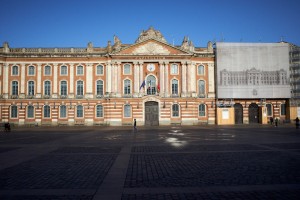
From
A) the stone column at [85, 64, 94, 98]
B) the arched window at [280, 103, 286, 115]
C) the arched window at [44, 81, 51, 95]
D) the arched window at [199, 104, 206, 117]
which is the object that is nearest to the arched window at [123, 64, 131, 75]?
the stone column at [85, 64, 94, 98]

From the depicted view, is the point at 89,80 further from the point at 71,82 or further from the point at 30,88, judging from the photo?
the point at 30,88

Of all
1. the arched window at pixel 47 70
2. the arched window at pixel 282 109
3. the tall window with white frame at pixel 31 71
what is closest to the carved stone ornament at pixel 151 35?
the arched window at pixel 47 70

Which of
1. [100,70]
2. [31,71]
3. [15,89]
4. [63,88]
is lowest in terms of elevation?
[15,89]

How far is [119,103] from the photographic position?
49625mm

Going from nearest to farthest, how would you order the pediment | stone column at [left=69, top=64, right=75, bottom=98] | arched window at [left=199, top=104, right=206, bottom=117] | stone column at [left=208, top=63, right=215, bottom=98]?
the pediment
stone column at [left=69, top=64, right=75, bottom=98]
arched window at [left=199, top=104, right=206, bottom=117]
stone column at [left=208, top=63, right=215, bottom=98]

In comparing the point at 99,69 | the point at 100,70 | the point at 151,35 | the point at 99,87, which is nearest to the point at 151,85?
the point at 151,35

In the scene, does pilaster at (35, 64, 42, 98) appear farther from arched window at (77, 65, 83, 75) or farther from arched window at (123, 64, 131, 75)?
arched window at (123, 64, 131, 75)

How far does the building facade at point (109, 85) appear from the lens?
49750 mm

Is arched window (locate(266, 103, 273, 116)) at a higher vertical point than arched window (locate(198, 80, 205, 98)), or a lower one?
lower

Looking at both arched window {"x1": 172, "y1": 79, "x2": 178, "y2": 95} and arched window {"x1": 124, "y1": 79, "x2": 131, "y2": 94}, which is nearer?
arched window {"x1": 124, "y1": 79, "x2": 131, "y2": 94}

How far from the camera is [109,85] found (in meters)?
50.6

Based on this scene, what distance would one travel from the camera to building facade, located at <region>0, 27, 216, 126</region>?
49.8 m

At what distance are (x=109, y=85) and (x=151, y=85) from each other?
313 inches

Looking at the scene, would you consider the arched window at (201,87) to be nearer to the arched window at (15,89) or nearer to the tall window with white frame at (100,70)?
the tall window with white frame at (100,70)
